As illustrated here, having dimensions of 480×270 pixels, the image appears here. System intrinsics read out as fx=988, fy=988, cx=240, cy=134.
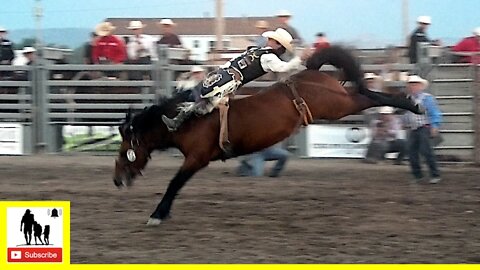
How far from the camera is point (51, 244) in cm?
604

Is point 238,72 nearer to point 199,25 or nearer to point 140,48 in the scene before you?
point 140,48

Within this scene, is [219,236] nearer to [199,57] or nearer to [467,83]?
[467,83]

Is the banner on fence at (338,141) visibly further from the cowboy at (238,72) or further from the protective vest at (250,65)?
the protective vest at (250,65)

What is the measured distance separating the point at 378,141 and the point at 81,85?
459 centimetres

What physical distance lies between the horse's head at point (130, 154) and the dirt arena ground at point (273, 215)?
369 mm

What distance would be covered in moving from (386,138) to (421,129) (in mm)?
2191

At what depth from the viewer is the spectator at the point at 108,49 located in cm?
1481

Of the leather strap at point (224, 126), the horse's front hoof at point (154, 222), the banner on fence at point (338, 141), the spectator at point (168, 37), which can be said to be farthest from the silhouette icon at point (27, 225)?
the spectator at point (168, 37)

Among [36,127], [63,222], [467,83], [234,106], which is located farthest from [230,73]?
[36,127]

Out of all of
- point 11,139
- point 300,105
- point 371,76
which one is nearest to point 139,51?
point 11,139

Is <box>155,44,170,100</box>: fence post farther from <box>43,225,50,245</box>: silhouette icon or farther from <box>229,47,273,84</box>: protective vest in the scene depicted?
<box>43,225,50,245</box>: silhouette icon

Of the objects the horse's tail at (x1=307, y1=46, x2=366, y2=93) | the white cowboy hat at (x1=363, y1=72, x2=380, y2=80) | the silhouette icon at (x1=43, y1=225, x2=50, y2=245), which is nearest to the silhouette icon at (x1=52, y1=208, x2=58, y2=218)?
the silhouette icon at (x1=43, y1=225, x2=50, y2=245)

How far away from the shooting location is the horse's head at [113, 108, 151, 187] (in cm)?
862

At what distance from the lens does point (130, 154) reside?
8641 mm
